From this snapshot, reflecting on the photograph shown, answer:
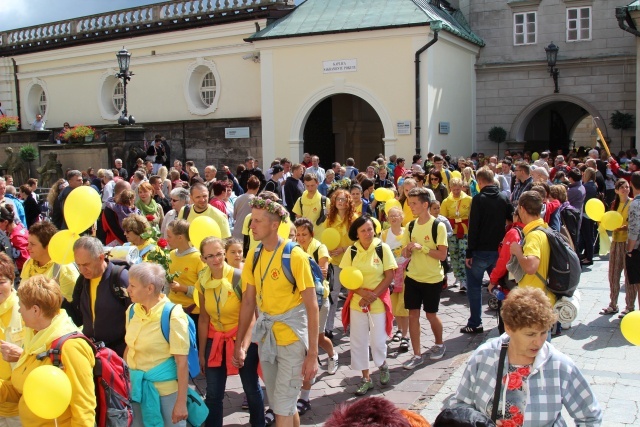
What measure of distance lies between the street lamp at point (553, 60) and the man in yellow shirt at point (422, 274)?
16223 mm

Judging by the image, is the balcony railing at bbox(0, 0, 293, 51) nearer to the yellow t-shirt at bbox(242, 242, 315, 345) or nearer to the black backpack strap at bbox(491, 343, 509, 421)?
the yellow t-shirt at bbox(242, 242, 315, 345)

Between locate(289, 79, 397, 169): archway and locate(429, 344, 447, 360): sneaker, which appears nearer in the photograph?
locate(429, 344, 447, 360): sneaker

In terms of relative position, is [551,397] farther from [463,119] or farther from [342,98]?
[342,98]

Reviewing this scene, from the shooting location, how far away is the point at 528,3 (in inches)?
909

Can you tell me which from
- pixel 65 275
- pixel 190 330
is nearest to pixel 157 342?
pixel 190 330

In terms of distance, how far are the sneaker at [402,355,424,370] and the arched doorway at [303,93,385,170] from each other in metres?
15.6

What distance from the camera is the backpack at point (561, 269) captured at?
573 cm

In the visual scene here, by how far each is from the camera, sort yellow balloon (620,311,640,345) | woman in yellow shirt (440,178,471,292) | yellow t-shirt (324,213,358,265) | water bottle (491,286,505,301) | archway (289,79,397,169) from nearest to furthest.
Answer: yellow balloon (620,311,640,345), water bottle (491,286,505,301), yellow t-shirt (324,213,358,265), woman in yellow shirt (440,178,471,292), archway (289,79,397,169)

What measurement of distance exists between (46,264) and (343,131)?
63.5ft

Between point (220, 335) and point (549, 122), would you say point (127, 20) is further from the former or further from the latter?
point (220, 335)

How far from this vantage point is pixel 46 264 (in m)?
6.16

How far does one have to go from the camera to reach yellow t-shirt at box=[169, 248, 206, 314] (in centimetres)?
674

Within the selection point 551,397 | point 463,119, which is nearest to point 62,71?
point 463,119

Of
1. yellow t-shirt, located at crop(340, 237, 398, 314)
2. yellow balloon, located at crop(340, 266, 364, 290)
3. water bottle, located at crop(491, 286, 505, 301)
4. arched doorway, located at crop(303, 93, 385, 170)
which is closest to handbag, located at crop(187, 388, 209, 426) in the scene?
yellow balloon, located at crop(340, 266, 364, 290)
